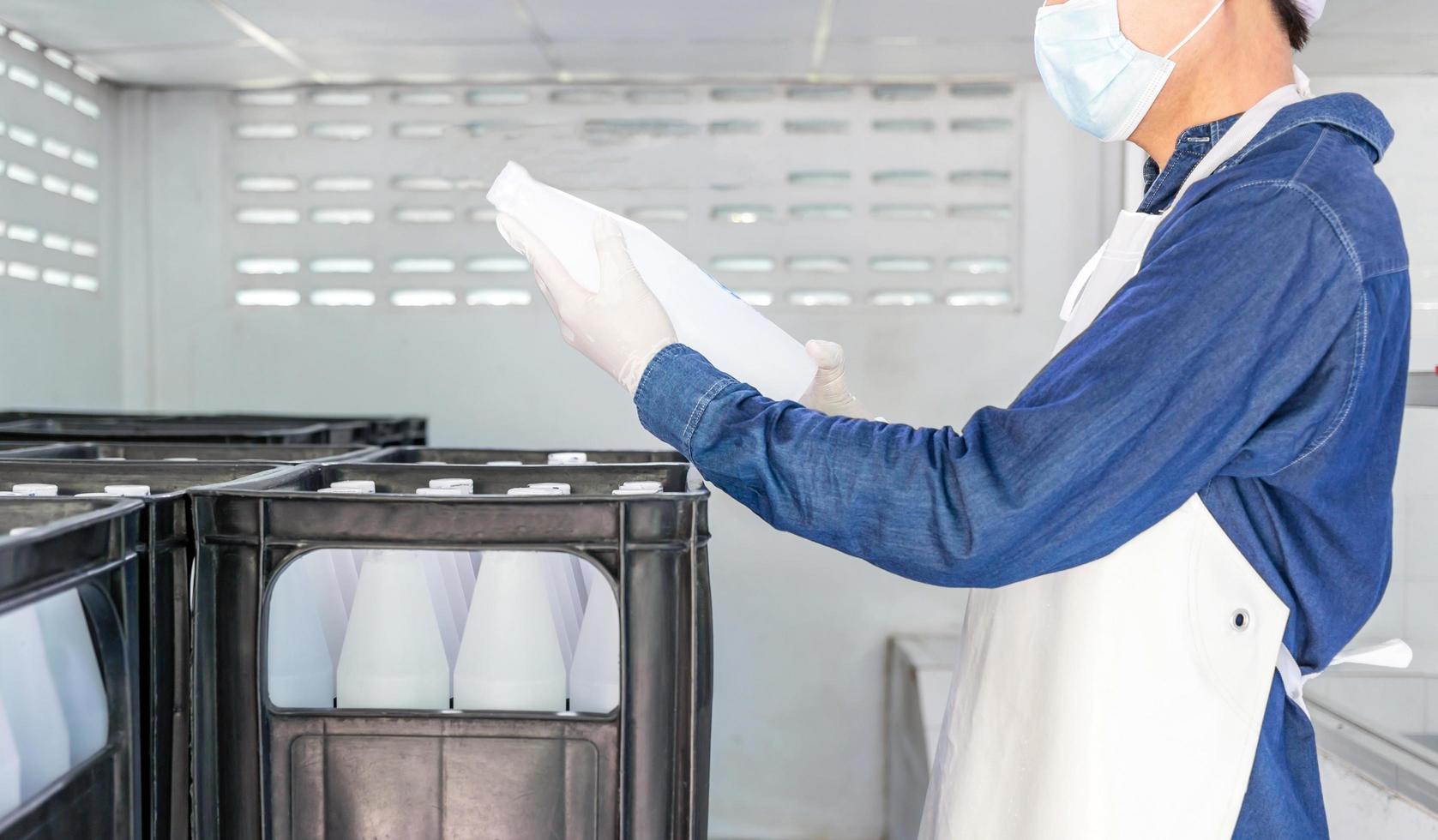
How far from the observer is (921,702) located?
2441 millimetres

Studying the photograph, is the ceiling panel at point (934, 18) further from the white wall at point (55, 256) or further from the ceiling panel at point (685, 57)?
the white wall at point (55, 256)

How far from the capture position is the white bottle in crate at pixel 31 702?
779 millimetres

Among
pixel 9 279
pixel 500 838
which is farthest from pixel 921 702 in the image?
pixel 9 279

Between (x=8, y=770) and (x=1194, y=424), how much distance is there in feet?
2.55

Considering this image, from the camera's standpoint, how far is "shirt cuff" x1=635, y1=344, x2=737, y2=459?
735mm

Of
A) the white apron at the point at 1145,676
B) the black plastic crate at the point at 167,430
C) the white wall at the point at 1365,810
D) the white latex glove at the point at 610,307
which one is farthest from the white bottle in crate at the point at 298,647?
the white wall at the point at 1365,810

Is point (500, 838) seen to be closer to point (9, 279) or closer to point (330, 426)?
point (330, 426)

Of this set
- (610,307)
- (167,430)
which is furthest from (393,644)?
(167,430)

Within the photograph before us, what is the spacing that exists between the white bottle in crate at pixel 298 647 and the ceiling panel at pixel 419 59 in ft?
5.58

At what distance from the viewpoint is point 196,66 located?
2.56m

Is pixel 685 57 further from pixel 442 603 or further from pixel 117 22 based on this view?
pixel 442 603

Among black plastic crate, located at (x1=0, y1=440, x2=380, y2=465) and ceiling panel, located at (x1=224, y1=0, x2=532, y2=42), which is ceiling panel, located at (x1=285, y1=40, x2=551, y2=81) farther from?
black plastic crate, located at (x1=0, y1=440, x2=380, y2=465)

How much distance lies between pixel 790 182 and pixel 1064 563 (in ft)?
7.00

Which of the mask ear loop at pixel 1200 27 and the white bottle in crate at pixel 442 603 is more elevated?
the mask ear loop at pixel 1200 27
